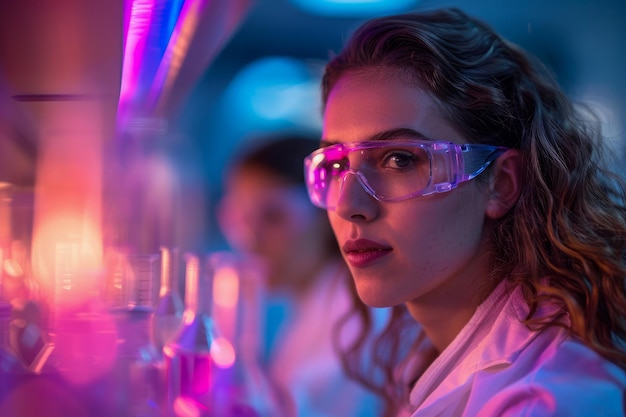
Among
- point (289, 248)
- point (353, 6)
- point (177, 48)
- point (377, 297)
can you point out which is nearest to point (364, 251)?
point (377, 297)

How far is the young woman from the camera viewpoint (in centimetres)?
114

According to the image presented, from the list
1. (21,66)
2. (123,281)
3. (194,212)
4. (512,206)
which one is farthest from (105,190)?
(194,212)

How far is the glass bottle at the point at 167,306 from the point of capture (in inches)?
46.9

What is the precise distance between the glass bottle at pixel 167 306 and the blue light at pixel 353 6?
237cm

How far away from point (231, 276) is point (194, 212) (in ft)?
8.34

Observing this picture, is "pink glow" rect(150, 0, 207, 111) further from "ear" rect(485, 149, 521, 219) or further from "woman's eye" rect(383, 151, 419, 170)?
"ear" rect(485, 149, 521, 219)

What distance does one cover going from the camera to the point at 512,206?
4.27ft

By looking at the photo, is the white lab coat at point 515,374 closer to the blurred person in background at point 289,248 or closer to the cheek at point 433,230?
the cheek at point 433,230

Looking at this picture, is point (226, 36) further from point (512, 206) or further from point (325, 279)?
point (325, 279)

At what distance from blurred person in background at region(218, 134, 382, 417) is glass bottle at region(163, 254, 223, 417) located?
126cm

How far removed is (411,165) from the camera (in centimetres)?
125

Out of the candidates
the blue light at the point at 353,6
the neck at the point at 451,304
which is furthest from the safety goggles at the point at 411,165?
the blue light at the point at 353,6

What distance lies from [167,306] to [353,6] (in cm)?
251

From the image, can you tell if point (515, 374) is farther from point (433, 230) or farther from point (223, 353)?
point (223, 353)
